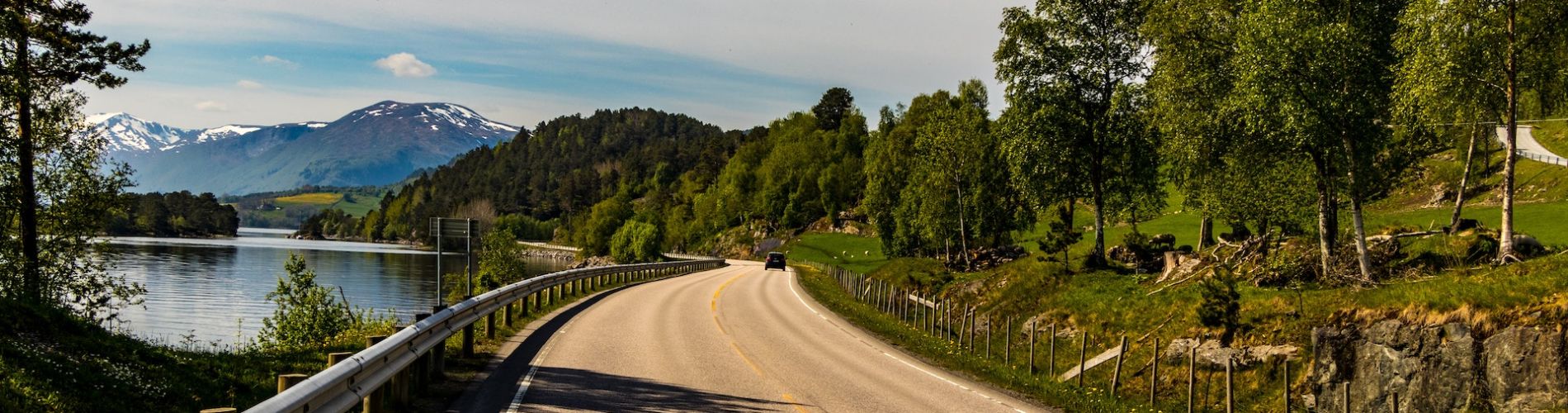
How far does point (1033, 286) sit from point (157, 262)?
10034cm

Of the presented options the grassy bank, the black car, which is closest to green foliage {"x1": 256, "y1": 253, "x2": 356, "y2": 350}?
the grassy bank

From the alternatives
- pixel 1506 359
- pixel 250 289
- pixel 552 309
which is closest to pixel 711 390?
pixel 1506 359

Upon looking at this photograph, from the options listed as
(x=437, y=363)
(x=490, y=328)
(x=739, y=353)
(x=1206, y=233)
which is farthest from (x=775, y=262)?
(x=437, y=363)

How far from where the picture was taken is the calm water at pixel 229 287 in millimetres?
42688

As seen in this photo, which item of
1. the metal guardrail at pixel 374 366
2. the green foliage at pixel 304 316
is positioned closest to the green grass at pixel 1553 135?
the metal guardrail at pixel 374 366

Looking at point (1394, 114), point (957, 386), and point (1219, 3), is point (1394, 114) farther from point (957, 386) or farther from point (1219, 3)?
point (957, 386)

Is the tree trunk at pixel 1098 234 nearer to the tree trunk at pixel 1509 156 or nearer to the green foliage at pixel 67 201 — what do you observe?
the tree trunk at pixel 1509 156

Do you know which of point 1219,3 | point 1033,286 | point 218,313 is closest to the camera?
point 1219,3

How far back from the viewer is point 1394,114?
1975cm

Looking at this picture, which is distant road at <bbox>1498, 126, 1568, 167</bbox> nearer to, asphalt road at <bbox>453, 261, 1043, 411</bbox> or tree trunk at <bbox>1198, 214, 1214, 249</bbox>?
tree trunk at <bbox>1198, 214, 1214, 249</bbox>

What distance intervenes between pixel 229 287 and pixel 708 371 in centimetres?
6883

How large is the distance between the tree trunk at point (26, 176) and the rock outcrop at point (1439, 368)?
28332 mm

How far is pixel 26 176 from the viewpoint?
23094 mm

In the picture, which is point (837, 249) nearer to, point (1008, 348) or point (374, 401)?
point (1008, 348)
